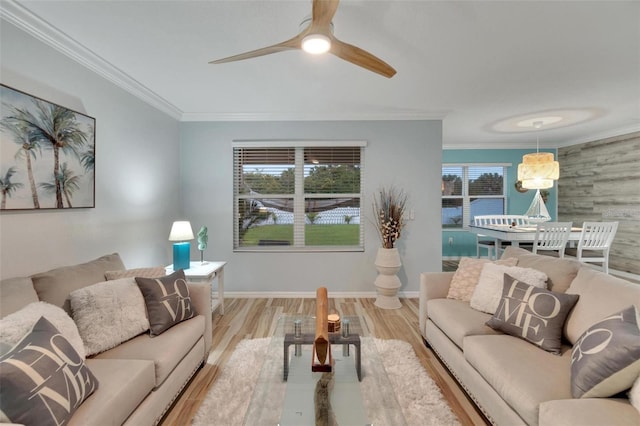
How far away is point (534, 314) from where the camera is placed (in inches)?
71.3

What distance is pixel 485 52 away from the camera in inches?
92.4

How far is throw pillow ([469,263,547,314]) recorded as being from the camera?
207 centimetres

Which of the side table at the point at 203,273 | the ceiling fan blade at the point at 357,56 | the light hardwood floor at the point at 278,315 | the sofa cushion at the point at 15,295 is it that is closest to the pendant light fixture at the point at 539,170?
the light hardwood floor at the point at 278,315

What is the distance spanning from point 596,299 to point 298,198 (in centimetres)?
323

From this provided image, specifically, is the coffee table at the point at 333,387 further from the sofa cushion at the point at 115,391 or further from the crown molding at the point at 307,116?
the crown molding at the point at 307,116

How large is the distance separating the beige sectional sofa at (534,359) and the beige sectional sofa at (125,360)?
6.20 feet

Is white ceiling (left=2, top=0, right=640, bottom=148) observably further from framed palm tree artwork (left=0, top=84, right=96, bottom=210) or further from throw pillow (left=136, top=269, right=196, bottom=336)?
throw pillow (left=136, top=269, right=196, bottom=336)

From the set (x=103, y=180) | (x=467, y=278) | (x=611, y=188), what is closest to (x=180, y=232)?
(x=103, y=180)

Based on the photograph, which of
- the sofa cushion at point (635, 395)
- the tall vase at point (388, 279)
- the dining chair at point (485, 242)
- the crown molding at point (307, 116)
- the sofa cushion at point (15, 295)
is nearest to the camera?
the sofa cushion at point (635, 395)

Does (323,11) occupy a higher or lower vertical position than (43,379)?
higher

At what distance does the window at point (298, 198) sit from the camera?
4.12 m

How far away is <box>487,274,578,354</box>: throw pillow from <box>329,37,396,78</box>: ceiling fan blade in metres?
1.75

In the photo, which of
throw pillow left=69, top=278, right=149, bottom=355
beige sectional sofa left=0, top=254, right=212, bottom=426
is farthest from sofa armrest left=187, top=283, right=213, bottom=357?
throw pillow left=69, top=278, right=149, bottom=355

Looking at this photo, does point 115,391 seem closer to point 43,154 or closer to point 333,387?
point 333,387
